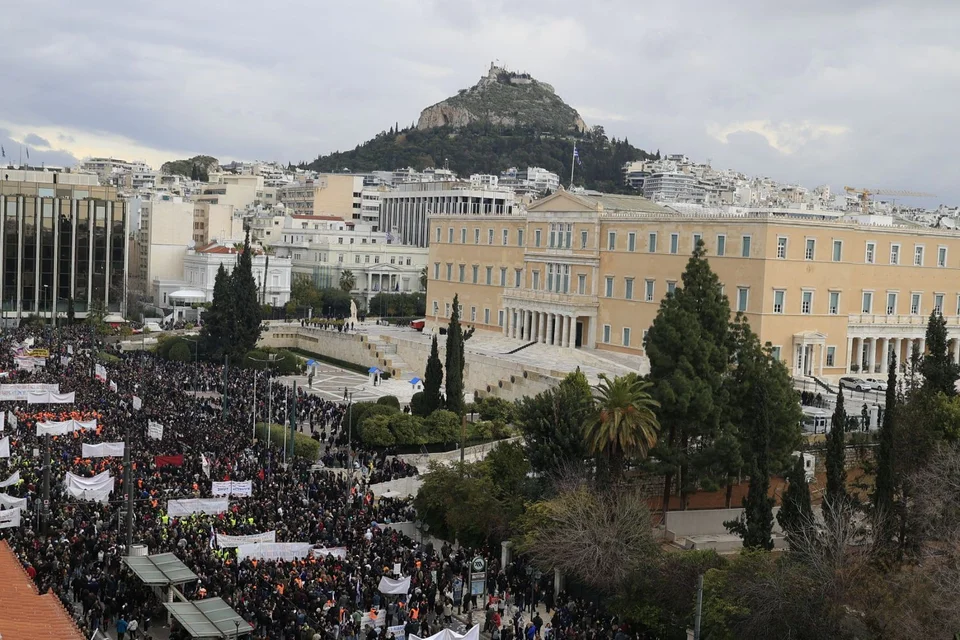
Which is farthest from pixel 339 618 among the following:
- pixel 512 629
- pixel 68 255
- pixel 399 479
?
pixel 68 255

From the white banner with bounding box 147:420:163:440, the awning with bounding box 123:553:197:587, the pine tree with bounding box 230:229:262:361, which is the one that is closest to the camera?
the awning with bounding box 123:553:197:587

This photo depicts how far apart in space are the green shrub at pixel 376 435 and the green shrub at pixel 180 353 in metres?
22.7

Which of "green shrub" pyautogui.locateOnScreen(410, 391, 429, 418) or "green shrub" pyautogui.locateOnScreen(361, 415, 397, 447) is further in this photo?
"green shrub" pyautogui.locateOnScreen(410, 391, 429, 418)

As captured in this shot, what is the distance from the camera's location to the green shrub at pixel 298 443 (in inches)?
1594

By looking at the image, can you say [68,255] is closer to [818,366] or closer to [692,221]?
[692,221]

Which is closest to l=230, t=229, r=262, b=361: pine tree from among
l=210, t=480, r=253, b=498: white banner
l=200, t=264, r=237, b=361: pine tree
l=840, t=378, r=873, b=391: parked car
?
l=200, t=264, r=237, b=361: pine tree

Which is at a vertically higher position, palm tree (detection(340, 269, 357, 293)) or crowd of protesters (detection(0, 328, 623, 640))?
palm tree (detection(340, 269, 357, 293))

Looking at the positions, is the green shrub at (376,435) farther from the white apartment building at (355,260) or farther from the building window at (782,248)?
the white apartment building at (355,260)

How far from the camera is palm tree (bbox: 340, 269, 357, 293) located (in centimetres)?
9706

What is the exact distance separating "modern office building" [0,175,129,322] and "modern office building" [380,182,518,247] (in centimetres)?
4068

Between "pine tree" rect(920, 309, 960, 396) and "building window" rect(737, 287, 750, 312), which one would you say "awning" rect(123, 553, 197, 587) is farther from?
"building window" rect(737, 287, 750, 312)

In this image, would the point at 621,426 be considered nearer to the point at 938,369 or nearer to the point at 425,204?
the point at 938,369

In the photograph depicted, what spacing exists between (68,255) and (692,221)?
50593 millimetres

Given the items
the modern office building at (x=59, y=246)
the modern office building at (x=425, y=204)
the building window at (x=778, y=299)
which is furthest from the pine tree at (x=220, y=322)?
the modern office building at (x=425, y=204)
